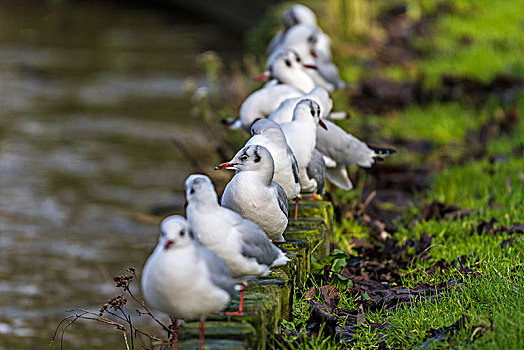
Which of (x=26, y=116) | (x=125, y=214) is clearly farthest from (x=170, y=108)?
(x=125, y=214)

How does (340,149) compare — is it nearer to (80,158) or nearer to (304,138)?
(304,138)

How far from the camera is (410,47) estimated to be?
11.1m

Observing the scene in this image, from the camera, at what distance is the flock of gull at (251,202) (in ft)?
9.04

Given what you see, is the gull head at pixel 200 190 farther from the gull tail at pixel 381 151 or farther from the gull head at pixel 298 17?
the gull head at pixel 298 17

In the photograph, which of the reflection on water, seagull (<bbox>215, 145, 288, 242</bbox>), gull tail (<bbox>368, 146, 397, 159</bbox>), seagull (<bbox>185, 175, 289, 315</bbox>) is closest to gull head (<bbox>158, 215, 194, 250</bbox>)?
seagull (<bbox>185, 175, 289, 315</bbox>)

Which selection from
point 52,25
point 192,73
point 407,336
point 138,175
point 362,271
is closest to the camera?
point 407,336

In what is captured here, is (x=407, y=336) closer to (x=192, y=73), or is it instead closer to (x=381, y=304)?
(x=381, y=304)

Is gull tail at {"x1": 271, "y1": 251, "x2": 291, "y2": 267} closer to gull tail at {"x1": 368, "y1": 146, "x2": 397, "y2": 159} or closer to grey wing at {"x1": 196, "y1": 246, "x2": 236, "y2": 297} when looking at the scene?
grey wing at {"x1": 196, "y1": 246, "x2": 236, "y2": 297}

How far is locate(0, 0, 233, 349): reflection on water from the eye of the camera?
6.16 metres

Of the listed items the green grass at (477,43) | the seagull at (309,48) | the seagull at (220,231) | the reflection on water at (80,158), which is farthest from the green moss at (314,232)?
the green grass at (477,43)

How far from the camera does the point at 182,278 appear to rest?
2.72 m

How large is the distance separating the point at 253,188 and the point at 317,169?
98 centimetres

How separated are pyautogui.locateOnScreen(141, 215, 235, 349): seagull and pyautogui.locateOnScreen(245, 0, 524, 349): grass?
643 mm

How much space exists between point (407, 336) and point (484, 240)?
1.60 m
